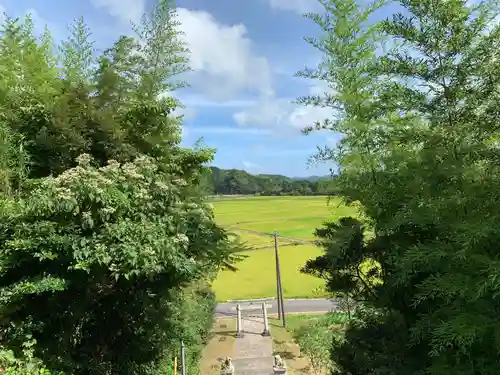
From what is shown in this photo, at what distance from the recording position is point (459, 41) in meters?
3.83

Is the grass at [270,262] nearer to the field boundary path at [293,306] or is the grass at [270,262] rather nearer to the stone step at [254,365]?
the field boundary path at [293,306]

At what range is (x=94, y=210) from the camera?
144 inches

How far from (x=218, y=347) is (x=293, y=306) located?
265 inches

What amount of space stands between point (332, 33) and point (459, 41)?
161cm

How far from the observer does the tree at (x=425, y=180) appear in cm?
340

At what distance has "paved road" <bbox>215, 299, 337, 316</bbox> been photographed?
1723 cm

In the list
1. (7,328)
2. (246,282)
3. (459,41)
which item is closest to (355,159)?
(459,41)

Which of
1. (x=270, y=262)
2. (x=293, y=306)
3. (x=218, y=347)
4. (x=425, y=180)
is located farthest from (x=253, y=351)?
(x=270, y=262)

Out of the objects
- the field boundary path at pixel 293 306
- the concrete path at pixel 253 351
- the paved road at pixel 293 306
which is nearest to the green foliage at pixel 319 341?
the concrete path at pixel 253 351

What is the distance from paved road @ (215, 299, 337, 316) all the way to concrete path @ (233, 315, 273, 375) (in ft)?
8.95

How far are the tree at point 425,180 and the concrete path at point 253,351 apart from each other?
17.9 feet

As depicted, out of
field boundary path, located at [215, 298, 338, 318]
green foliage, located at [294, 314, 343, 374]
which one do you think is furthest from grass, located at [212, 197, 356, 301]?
green foliage, located at [294, 314, 343, 374]

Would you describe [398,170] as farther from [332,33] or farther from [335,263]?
[332,33]

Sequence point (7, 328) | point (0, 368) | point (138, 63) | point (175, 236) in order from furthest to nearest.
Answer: point (138, 63) < point (175, 236) < point (7, 328) < point (0, 368)
